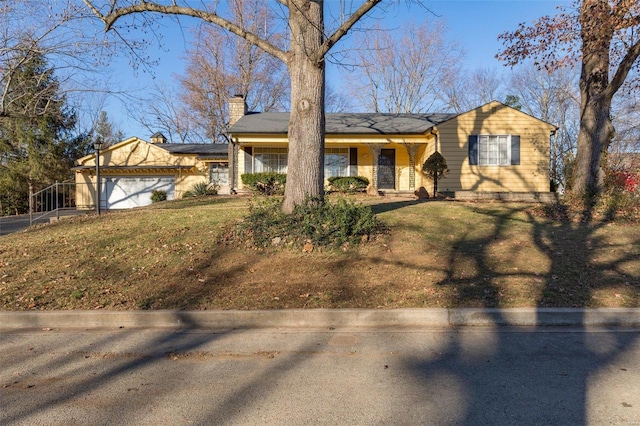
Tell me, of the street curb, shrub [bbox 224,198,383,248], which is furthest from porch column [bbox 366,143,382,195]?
the street curb

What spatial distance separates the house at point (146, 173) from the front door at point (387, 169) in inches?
382

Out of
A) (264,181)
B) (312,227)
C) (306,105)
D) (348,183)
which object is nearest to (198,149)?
(264,181)

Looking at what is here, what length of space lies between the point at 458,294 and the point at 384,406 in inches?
119

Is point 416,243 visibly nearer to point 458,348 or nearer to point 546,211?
point 458,348

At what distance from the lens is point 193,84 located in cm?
3591

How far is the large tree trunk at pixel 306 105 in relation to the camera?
8.08 metres

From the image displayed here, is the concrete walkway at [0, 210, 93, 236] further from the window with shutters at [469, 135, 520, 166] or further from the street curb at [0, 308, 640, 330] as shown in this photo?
the window with shutters at [469, 135, 520, 166]

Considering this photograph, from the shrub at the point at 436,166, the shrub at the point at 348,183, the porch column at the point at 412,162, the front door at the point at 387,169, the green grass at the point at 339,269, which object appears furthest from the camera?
the front door at the point at 387,169

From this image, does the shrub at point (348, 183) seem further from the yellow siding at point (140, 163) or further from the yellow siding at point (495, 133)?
the yellow siding at point (140, 163)

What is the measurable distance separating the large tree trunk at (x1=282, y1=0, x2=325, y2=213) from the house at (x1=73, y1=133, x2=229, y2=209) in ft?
59.5

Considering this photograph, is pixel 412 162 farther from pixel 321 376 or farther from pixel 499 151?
pixel 321 376

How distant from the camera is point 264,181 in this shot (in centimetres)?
1911

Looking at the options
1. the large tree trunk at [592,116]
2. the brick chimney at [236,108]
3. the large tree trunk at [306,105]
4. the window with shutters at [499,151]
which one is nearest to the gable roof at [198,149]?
→ the brick chimney at [236,108]

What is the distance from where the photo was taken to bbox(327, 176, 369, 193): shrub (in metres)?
19.4
